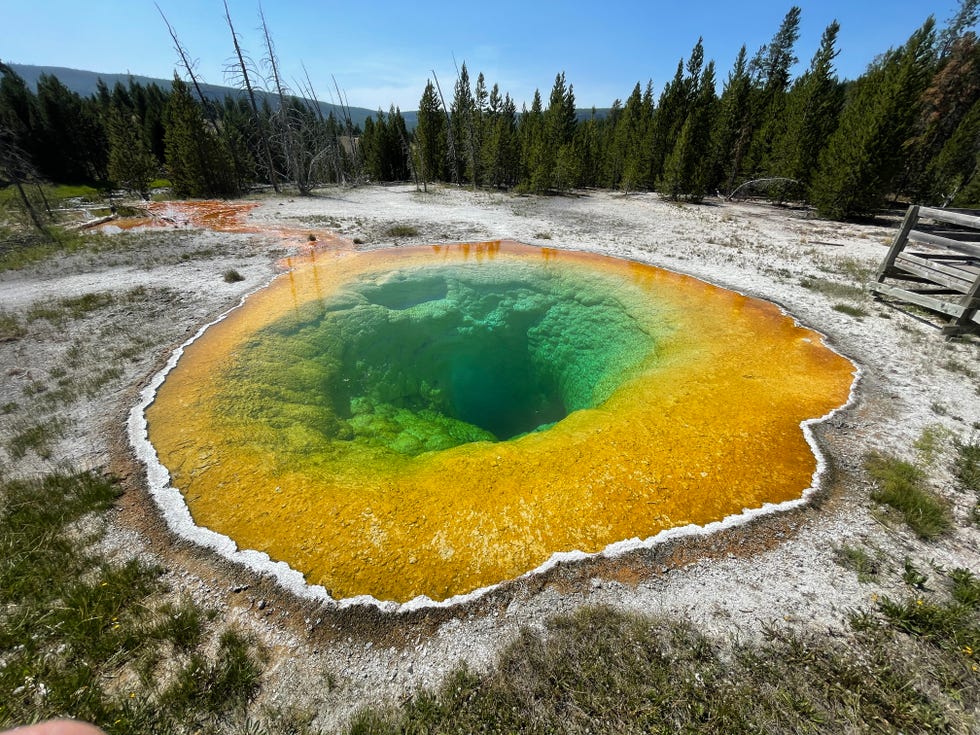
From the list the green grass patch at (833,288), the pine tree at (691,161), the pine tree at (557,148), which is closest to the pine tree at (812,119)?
the pine tree at (691,161)

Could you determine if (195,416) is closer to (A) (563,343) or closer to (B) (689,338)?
(A) (563,343)

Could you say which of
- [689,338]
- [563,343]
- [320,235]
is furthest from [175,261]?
[689,338]

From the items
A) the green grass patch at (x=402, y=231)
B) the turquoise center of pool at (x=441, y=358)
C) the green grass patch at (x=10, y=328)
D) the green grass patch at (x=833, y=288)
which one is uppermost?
the green grass patch at (x=402, y=231)

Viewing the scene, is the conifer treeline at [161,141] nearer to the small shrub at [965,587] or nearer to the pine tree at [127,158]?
the pine tree at [127,158]

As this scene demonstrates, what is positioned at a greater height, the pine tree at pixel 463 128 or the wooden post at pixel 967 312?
the pine tree at pixel 463 128

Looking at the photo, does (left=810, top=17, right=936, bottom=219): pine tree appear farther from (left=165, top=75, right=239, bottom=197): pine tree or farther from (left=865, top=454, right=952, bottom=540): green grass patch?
(left=165, top=75, right=239, bottom=197): pine tree

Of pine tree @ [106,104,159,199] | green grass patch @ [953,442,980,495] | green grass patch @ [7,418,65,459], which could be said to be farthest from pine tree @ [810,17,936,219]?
pine tree @ [106,104,159,199]
